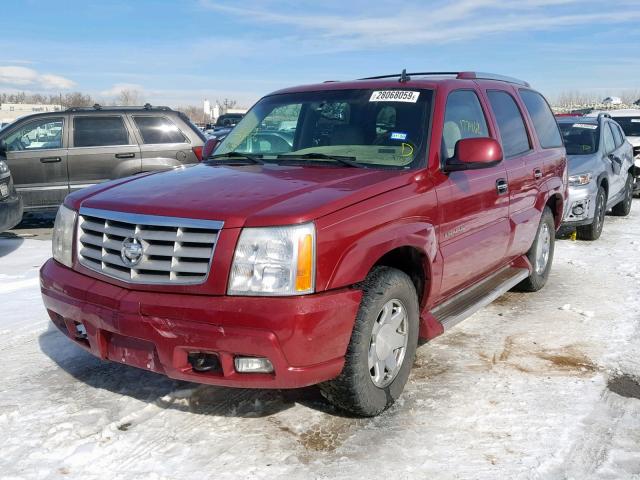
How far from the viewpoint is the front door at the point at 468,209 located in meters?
3.89

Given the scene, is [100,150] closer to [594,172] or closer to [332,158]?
[332,158]

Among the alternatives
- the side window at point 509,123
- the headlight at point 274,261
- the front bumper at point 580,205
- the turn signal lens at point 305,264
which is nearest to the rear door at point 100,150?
the side window at point 509,123

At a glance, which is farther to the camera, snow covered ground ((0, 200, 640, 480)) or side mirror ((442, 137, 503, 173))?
side mirror ((442, 137, 503, 173))

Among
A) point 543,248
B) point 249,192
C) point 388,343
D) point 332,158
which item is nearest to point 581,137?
point 543,248

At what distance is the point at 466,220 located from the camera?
4.08m

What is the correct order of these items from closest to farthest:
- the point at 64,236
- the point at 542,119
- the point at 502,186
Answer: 1. the point at 64,236
2. the point at 502,186
3. the point at 542,119

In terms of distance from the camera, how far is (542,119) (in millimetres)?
5887

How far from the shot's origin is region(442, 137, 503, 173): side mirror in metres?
3.78

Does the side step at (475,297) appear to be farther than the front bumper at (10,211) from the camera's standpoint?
No

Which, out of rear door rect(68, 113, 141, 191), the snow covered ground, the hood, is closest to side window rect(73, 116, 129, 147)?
rear door rect(68, 113, 141, 191)

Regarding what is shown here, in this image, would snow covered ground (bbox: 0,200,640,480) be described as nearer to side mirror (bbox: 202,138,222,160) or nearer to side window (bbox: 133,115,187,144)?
side mirror (bbox: 202,138,222,160)

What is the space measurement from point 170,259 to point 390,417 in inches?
57.2

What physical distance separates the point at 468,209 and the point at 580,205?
463 centimetres

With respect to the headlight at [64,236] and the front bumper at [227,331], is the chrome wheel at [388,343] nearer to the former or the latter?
the front bumper at [227,331]
